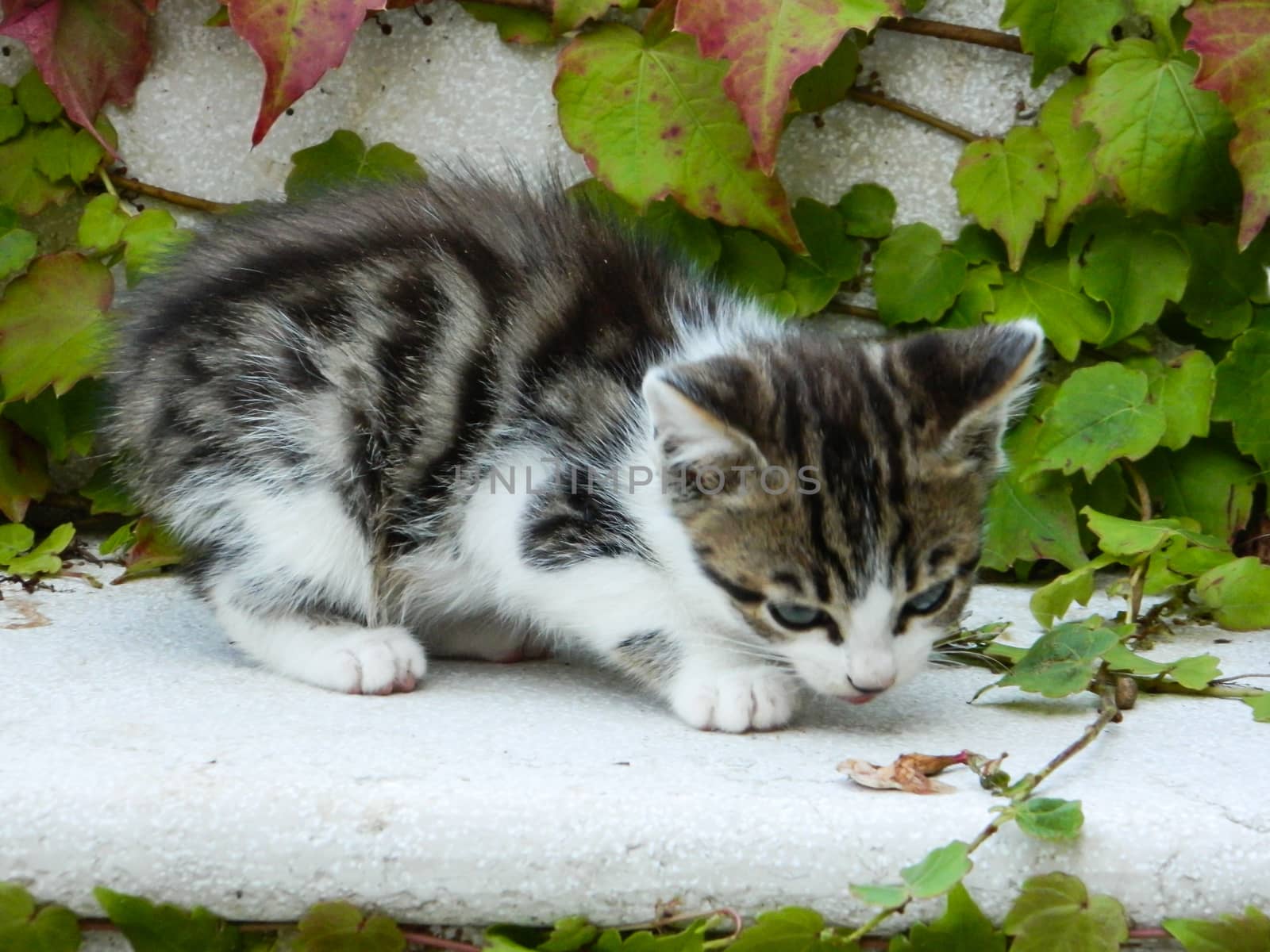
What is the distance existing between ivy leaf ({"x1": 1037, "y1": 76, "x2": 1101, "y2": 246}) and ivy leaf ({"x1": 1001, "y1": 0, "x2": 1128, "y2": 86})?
7cm

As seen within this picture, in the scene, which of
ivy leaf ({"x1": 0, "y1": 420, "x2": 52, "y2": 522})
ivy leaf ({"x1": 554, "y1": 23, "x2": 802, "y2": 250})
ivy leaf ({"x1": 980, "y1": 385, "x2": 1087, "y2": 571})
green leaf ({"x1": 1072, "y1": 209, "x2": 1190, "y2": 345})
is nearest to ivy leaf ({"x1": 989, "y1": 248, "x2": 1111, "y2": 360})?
green leaf ({"x1": 1072, "y1": 209, "x2": 1190, "y2": 345})

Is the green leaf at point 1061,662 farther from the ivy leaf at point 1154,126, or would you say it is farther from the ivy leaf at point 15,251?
the ivy leaf at point 15,251

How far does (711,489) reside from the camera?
6.56ft

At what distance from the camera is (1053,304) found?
2.97m

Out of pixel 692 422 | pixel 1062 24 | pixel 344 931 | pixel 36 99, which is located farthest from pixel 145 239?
pixel 1062 24

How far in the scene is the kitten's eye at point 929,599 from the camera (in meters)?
1.98

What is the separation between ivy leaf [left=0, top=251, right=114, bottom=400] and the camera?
9.67 ft

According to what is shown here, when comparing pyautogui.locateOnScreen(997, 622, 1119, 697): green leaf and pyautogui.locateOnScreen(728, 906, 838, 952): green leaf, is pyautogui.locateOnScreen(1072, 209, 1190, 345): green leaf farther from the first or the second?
pyautogui.locateOnScreen(728, 906, 838, 952): green leaf

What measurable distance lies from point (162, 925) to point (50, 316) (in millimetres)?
1721

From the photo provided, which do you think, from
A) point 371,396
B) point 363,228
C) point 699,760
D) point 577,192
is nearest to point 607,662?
point 699,760

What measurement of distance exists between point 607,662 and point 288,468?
60cm

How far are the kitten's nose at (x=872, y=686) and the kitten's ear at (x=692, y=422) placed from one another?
0.32 meters

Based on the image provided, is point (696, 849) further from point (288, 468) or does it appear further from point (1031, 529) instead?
point (1031, 529)

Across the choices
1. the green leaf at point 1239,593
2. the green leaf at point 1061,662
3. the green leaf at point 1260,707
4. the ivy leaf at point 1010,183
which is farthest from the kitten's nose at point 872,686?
the ivy leaf at point 1010,183
